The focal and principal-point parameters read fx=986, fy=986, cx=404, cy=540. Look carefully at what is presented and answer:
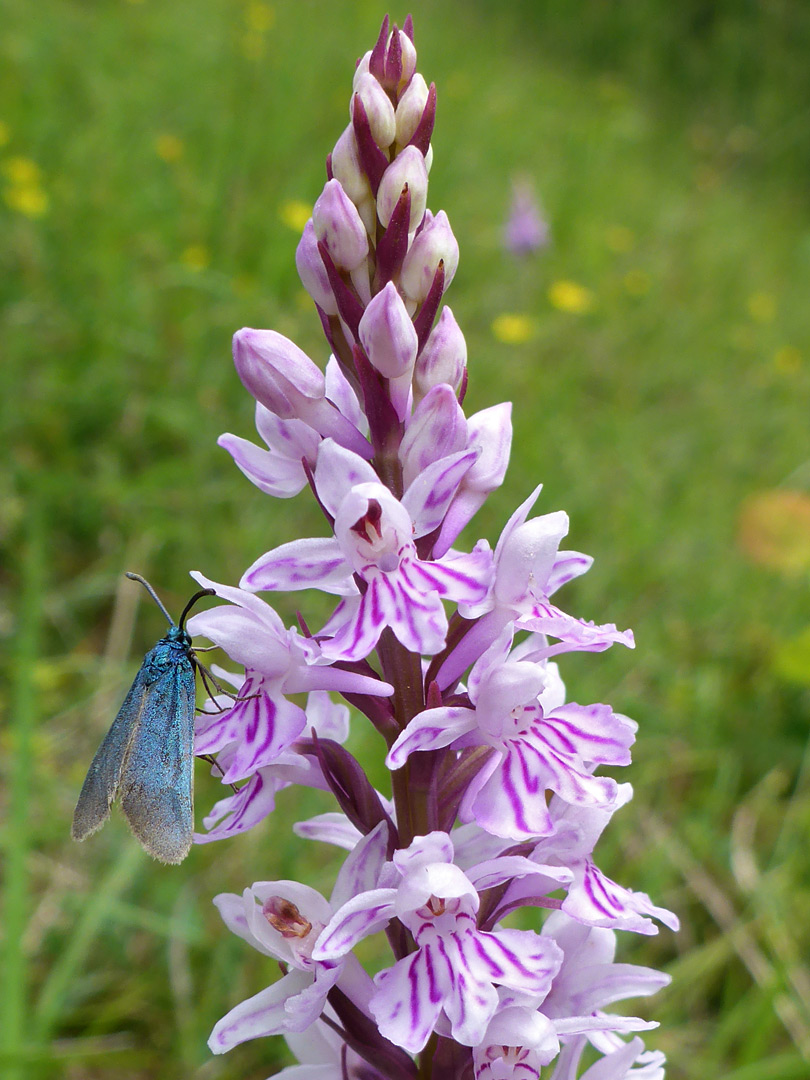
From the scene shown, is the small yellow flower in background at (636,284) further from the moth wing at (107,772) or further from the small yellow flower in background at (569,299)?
the moth wing at (107,772)

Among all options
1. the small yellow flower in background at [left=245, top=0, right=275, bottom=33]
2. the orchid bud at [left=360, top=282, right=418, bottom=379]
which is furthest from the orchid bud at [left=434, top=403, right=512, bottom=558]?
the small yellow flower in background at [left=245, top=0, right=275, bottom=33]

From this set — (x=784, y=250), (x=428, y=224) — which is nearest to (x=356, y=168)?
(x=428, y=224)

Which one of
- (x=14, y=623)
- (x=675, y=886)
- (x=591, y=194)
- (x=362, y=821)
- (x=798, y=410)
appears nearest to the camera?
(x=362, y=821)

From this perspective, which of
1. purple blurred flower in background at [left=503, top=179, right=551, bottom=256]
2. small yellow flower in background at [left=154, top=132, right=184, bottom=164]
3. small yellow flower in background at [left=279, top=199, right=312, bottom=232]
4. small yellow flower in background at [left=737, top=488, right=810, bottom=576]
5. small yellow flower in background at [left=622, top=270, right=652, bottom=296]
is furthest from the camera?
small yellow flower in background at [left=622, top=270, right=652, bottom=296]

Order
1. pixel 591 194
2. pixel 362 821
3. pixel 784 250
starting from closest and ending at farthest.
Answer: pixel 362 821 < pixel 591 194 < pixel 784 250

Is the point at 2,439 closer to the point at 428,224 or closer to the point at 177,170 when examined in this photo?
the point at 177,170

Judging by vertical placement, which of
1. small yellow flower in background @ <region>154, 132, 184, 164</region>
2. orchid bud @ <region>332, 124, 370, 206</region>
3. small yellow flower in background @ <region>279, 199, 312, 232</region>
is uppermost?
small yellow flower in background @ <region>154, 132, 184, 164</region>

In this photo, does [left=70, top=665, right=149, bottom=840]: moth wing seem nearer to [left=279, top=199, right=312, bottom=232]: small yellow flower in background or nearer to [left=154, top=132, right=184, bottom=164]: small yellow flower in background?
[left=279, top=199, right=312, bottom=232]: small yellow flower in background
